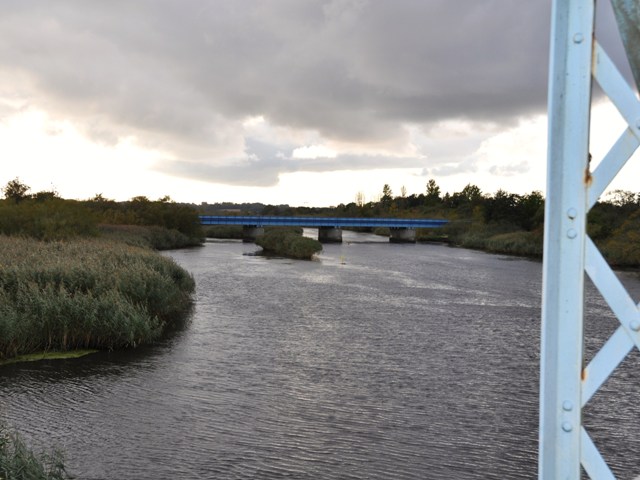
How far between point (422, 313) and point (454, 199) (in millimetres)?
130269

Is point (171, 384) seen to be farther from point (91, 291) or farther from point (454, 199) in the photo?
point (454, 199)

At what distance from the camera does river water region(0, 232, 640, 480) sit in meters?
9.61

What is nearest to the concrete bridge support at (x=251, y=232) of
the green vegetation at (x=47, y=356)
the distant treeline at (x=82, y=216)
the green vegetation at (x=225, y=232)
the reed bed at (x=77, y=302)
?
the green vegetation at (x=225, y=232)

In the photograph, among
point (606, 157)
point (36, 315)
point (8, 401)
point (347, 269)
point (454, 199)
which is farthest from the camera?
point (454, 199)

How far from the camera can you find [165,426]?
10867 millimetres

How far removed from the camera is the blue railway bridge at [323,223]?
253 ft

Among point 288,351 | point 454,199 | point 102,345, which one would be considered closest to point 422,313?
point 288,351

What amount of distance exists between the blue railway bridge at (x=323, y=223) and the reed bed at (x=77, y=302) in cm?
5527

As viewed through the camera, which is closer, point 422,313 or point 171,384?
point 171,384

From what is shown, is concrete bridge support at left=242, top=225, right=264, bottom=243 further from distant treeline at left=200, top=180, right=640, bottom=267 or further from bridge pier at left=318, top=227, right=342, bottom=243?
distant treeline at left=200, top=180, right=640, bottom=267

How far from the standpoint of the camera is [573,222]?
1810 mm

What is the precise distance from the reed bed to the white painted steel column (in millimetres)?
15132

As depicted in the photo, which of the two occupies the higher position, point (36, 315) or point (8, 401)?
point (36, 315)

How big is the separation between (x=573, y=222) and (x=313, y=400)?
446 inches
